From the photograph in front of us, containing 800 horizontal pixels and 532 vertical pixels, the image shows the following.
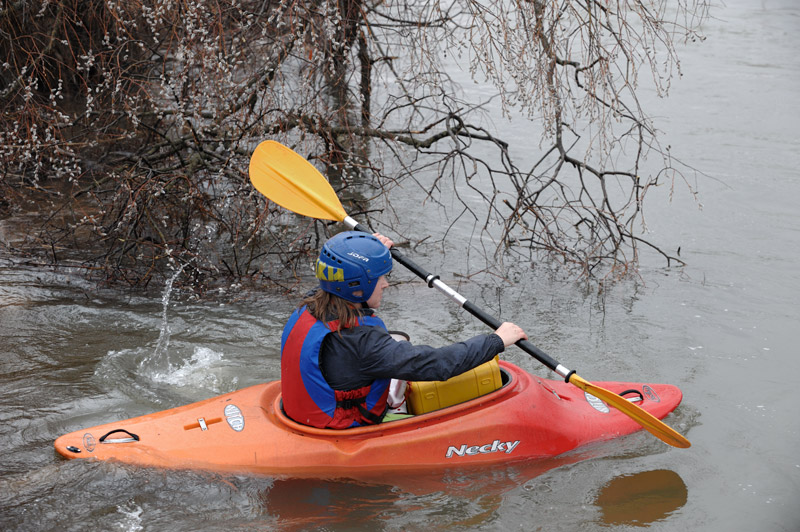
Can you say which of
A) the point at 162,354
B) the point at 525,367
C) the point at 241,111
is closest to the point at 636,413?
the point at 525,367

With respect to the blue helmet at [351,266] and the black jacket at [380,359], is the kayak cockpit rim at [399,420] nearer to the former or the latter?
the black jacket at [380,359]

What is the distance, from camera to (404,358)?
11.0 ft

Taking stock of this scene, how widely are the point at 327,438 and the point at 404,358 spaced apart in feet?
1.83

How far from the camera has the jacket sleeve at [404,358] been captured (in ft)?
11.0

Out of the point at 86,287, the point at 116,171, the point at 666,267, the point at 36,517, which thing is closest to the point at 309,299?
the point at 36,517

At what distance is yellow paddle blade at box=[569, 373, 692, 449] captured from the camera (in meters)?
3.82

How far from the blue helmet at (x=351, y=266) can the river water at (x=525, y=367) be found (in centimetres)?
93

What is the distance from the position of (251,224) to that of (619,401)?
299 centimetres

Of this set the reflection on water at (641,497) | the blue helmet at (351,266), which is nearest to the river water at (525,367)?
the reflection on water at (641,497)

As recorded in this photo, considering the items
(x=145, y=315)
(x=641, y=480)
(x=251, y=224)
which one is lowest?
(x=641, y=480)

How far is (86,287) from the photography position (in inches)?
223

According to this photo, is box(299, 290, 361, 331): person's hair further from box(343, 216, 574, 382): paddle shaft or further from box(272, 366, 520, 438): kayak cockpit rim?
box(343, 216, 574, 382): paddle shaft

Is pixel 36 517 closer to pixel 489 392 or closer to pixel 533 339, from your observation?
pixel 489 392

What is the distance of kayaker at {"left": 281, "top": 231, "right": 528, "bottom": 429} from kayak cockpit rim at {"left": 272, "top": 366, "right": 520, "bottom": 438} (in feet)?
0.19
